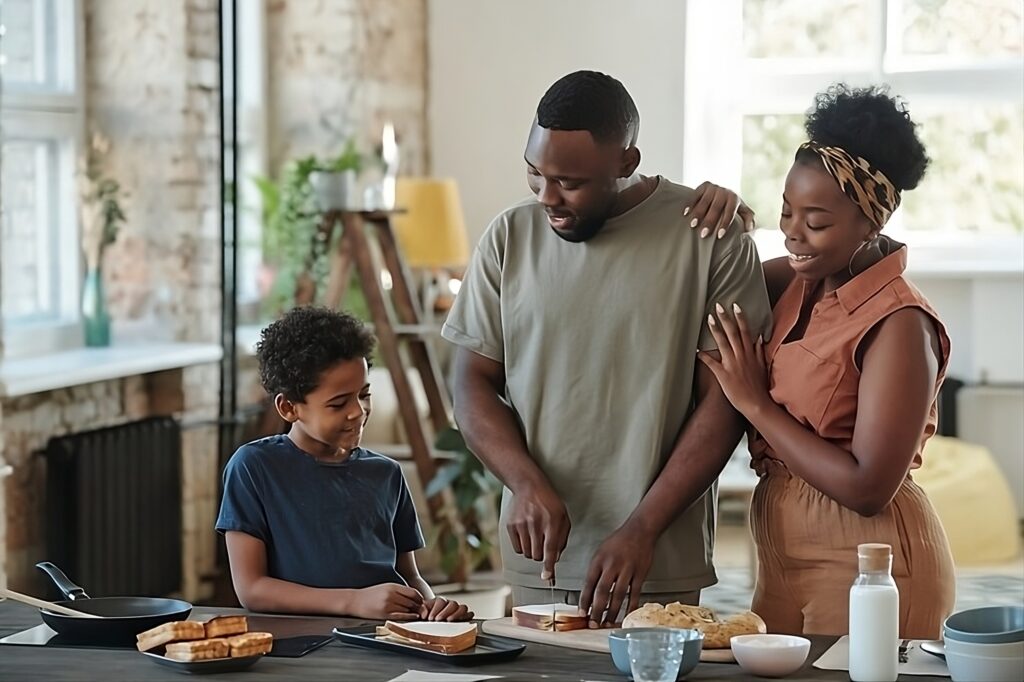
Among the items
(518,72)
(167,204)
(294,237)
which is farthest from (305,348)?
(518,72)

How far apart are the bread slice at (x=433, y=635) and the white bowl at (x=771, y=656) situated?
366 millimetres

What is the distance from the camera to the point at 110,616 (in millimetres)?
2322

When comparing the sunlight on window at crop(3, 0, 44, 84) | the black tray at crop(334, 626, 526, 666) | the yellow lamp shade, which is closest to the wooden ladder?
the yellow lamp shade

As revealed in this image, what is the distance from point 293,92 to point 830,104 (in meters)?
3.87

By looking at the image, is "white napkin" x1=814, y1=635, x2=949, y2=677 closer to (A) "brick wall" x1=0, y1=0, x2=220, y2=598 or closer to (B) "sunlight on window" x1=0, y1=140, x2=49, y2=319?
(B) "sunlight on window" x1=0, y1=140, x2=49, y2=319

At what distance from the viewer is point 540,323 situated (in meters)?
2.45

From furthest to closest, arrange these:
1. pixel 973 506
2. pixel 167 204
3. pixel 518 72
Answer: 1. pixel 518 72
2. pixel 973 506
3. pixel 167 204

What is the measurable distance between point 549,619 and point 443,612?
0.16 meters

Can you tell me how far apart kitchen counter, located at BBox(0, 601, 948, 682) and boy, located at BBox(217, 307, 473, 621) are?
25 centimetres

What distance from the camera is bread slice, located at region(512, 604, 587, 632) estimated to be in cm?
225

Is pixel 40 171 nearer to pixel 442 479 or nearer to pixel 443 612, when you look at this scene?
pixel 442 479

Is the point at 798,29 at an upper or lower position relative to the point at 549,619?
upper

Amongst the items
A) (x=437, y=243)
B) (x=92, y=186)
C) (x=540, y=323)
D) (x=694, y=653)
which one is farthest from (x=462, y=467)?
(x=694, y=653)

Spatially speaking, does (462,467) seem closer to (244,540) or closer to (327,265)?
(327,265)
